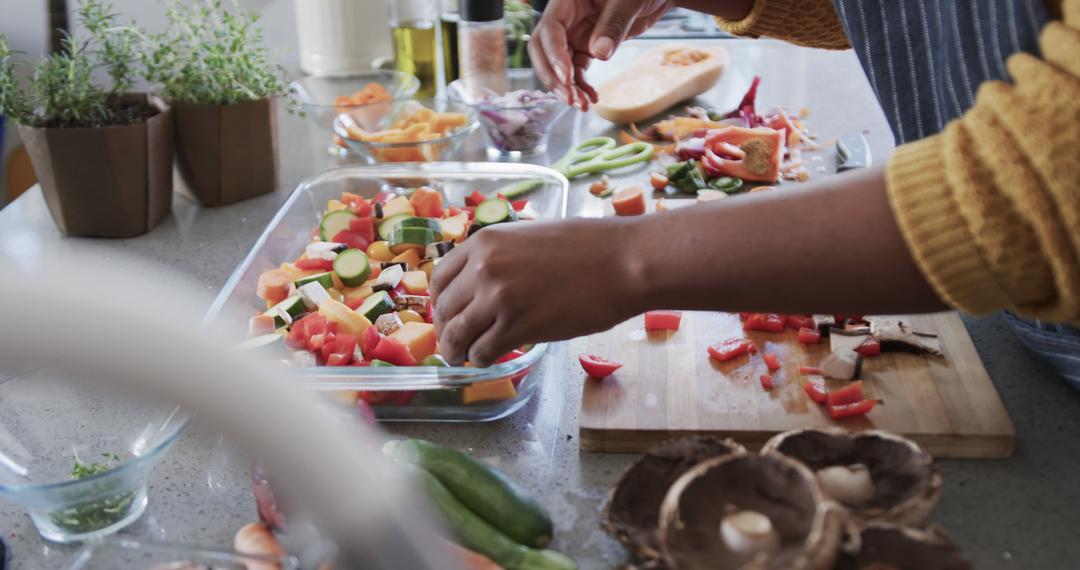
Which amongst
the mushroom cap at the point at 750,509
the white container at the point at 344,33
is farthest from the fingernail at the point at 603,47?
the mushroom cap at the point at 750,509

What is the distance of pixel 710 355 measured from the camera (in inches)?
48.4

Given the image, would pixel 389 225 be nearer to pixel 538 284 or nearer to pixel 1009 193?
pixel 538 284

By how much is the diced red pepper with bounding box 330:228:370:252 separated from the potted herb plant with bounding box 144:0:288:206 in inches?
11.4

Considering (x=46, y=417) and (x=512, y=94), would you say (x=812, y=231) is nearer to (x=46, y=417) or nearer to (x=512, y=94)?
(x=46, y=417)

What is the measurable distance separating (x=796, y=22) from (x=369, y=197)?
2.42 ft

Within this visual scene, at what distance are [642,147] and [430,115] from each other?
0.39 meters

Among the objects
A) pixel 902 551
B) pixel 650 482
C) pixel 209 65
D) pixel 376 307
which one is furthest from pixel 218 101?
pixel 902 551

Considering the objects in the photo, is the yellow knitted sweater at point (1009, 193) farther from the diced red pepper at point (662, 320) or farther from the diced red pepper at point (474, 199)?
the diced red pepper at point (474, 199)

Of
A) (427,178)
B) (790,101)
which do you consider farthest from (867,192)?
(790,101)

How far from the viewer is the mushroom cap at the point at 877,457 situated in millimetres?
873

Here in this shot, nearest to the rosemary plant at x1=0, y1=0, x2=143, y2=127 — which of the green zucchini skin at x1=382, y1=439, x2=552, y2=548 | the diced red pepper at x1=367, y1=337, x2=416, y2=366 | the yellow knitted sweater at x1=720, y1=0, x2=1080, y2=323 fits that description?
the diced red pepper at x1=367, y1=337, x2=416, y2=366

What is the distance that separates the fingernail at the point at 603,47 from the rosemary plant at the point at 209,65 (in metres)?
0.52

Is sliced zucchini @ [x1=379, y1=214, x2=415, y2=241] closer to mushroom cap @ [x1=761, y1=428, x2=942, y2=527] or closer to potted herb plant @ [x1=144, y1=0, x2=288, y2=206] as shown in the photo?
potted herb plant @ [x1=144, y1=0, x2=288, y2=206]

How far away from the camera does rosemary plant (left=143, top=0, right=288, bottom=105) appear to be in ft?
5.26
